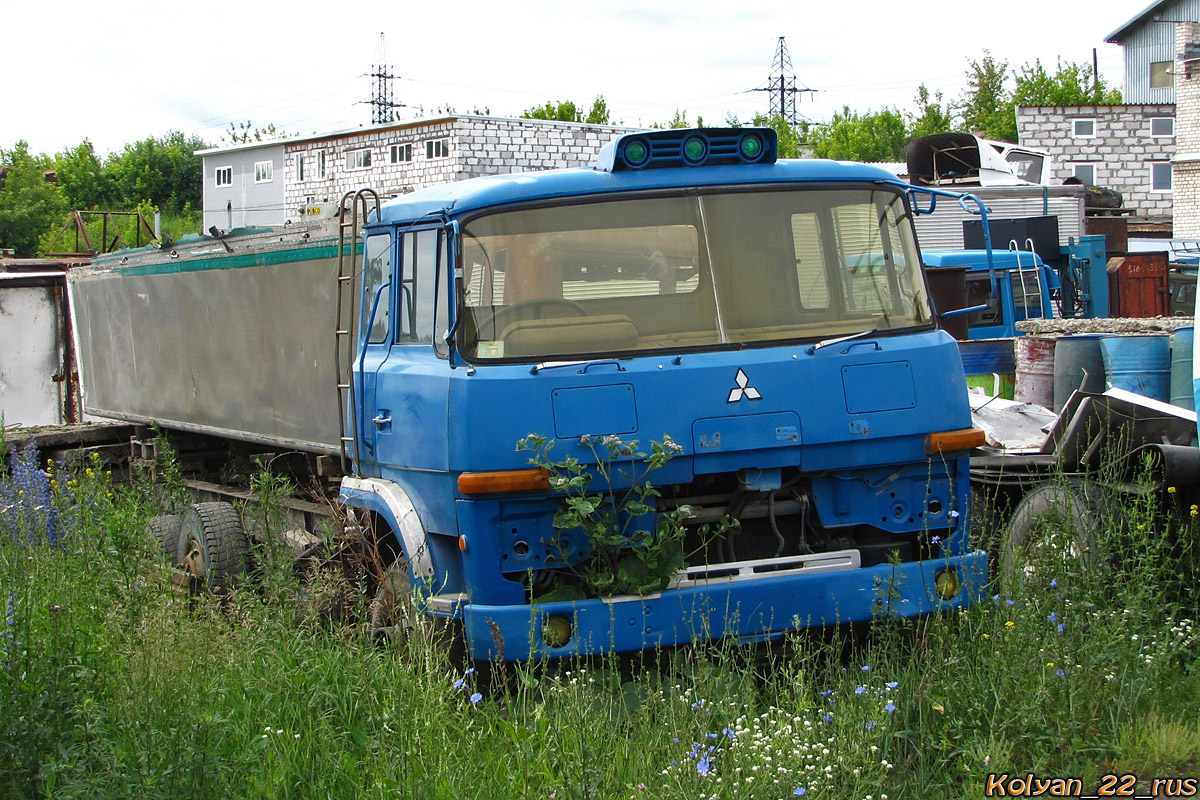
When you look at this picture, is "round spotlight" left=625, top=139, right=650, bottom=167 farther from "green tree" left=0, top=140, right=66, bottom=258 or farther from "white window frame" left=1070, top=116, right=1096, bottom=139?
"green tree" left=0, top=140, right=66, bottom=258

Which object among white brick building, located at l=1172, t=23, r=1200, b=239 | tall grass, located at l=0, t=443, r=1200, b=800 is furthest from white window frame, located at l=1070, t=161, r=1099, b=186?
tall grass, located at l=0, t=443, r=1200, b=800

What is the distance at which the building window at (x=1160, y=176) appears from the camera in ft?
137

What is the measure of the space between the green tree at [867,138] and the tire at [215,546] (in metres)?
56.3

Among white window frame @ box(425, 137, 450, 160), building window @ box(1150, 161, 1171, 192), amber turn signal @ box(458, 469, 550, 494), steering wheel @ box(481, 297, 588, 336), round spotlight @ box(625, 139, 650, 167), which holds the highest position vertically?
white window frame @ box(425, 137, 450, 160)

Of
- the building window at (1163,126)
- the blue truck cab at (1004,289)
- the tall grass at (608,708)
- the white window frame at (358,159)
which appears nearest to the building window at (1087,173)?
the building window at (1163,126)

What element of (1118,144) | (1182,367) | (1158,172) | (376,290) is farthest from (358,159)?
(376,290)

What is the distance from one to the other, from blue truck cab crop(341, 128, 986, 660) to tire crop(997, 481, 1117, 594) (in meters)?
0.40

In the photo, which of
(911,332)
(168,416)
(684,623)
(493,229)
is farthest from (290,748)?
(168,416)

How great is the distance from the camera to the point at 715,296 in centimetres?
561

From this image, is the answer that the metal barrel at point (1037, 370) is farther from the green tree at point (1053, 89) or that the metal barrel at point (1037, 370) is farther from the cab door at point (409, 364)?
the green tree at point (1053, 89)

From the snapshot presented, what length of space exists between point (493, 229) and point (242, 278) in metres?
4.25

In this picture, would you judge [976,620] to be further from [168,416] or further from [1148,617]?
[168,416]

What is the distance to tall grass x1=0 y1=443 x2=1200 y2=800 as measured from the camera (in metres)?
4.16

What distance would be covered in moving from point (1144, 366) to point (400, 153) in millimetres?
30374
